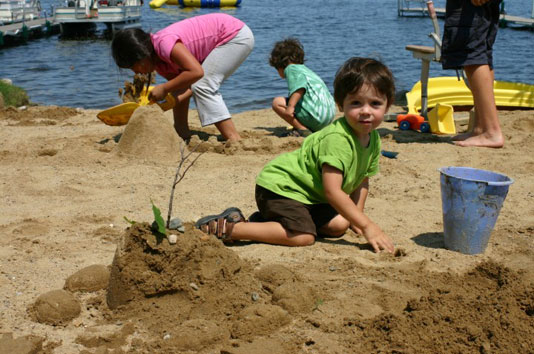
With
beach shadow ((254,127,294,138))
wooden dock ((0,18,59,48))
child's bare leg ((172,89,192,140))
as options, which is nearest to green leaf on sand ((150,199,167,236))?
child's bare leg ((172,89,192,140))

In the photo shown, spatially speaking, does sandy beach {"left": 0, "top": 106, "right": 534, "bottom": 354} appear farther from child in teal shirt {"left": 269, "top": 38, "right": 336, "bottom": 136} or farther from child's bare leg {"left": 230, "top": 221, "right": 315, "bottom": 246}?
child in teal shirt {"left": 269, "top": 38, "right": 336, "bottom": 136}

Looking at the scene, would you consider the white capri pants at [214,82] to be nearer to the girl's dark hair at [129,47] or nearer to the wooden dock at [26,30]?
the girl's dark hair at [129,47]

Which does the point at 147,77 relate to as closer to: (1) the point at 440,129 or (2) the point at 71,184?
(2) the point at 71,184

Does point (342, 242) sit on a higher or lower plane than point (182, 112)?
lower

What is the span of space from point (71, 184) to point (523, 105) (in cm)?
477

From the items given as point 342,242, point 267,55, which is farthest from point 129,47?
point 267,55

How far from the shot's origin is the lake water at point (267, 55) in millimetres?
10172

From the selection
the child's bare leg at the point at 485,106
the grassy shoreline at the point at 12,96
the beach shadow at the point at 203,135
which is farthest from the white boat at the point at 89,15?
the child's bare leg at the point at 485,106

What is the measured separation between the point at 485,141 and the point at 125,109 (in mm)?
3027

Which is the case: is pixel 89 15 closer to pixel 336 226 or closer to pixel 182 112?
pixel 182 112

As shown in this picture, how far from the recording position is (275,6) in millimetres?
31219

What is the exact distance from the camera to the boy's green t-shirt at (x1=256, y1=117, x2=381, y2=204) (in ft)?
10.0

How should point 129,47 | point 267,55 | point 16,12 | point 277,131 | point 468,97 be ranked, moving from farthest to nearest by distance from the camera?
point 16,12, point 267,55, point 468,97, point 277,131, point 129,47

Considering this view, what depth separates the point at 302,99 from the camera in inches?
227
